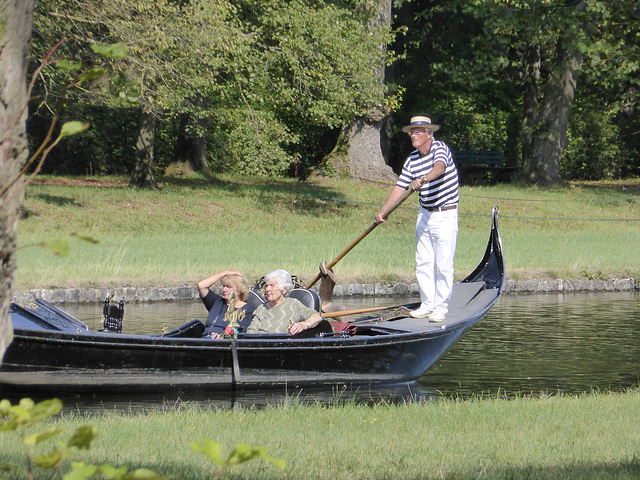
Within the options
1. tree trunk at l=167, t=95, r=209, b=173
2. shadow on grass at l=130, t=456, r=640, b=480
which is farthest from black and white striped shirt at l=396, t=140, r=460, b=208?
tree trunk at l=167, t=95, r=209, b=173

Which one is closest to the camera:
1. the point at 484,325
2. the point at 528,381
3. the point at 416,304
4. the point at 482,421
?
the point at 482,421

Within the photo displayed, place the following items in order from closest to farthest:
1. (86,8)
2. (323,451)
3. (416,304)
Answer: (323,451), (416,304), (86,8)

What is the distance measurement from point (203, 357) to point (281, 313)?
87 cm

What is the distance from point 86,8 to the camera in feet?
57.2

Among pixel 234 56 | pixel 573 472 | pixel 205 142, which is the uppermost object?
pixel 234 56

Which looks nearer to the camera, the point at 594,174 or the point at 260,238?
the point at 260,238

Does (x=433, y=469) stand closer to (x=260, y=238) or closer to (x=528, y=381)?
(x=528, y=381)

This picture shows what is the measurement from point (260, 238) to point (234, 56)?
452 cm

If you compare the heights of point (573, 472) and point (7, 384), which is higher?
point (573, 472)

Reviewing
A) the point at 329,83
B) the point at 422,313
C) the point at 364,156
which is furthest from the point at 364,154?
the point at 422,313

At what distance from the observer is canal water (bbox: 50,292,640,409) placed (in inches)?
319

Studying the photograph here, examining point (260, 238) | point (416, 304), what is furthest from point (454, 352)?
point (260, 238)

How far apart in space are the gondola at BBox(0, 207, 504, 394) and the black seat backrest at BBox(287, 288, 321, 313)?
3 cm

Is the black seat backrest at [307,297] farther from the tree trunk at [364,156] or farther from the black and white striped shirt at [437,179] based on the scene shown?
the tree trunk at [364,156]
